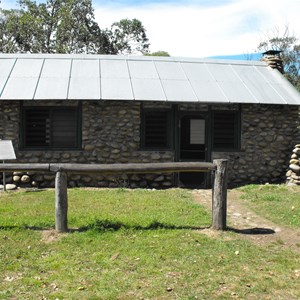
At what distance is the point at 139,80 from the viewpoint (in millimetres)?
11812

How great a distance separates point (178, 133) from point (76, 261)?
23.0 feet

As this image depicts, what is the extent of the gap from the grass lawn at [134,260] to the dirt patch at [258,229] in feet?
1.16

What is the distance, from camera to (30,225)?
641 centimetres

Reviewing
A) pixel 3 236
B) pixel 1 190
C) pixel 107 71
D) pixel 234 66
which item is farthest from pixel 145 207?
pixel 234 66

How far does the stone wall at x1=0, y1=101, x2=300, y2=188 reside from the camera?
10.9m

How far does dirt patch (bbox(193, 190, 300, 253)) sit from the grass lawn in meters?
0.35

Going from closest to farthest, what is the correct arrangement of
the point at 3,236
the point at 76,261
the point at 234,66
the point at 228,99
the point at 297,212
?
the point at 76,261, the point at 3,236, the point at 297,212, the point at 228,99, the point at 234,66

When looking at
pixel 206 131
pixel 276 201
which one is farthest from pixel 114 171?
pixel 206 131

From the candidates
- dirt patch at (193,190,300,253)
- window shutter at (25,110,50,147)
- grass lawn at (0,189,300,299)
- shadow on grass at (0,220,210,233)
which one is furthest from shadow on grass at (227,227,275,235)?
window shutter at (25,110,50,147)

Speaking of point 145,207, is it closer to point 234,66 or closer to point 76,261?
point 76,261

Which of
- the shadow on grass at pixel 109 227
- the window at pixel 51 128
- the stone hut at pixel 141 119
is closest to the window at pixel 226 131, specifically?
the stone hut at pixel 141 119

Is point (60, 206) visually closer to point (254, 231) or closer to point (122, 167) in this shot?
point (122, 167)

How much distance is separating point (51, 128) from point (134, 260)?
23.2ft

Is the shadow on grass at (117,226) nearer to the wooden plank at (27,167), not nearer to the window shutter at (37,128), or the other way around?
the wooden plank at (27,167)
